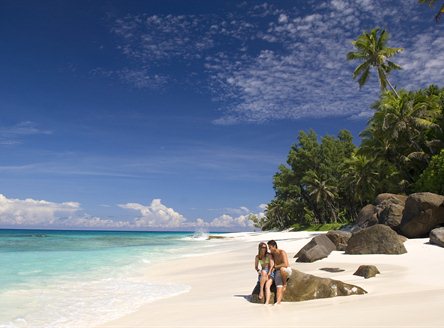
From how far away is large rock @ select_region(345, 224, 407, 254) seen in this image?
15.2 metres

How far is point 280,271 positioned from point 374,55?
3844cm

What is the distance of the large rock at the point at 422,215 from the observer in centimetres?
2077

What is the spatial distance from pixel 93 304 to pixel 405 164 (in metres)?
35.1

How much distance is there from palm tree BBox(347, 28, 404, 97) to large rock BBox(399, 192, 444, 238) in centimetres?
2245

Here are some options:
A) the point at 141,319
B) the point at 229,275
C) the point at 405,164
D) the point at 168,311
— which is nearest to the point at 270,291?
the point at 168,311

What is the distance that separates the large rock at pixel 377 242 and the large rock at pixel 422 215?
6.29 meters

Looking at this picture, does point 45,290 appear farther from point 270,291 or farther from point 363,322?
point 363,322

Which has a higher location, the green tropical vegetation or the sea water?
the green tropical vegetation

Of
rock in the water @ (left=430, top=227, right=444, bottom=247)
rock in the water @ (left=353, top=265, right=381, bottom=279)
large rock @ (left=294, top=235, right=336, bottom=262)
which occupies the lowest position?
rock in the water @ (left=353, top=265, right=381, bottom=279)

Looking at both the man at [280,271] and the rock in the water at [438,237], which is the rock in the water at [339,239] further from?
the man at [280,271]

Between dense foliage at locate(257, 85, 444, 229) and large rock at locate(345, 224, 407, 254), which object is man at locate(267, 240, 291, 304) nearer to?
large rock at locate(345, 224, 407, 254)

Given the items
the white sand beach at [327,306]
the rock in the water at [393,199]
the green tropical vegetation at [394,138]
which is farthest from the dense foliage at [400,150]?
the white sand beach at [327,306]

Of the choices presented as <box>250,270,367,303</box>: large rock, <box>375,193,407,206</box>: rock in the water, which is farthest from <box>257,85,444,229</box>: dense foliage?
<box>250,270,367,303</box>: large rock

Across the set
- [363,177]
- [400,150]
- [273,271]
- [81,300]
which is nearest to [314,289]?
[273,271]
